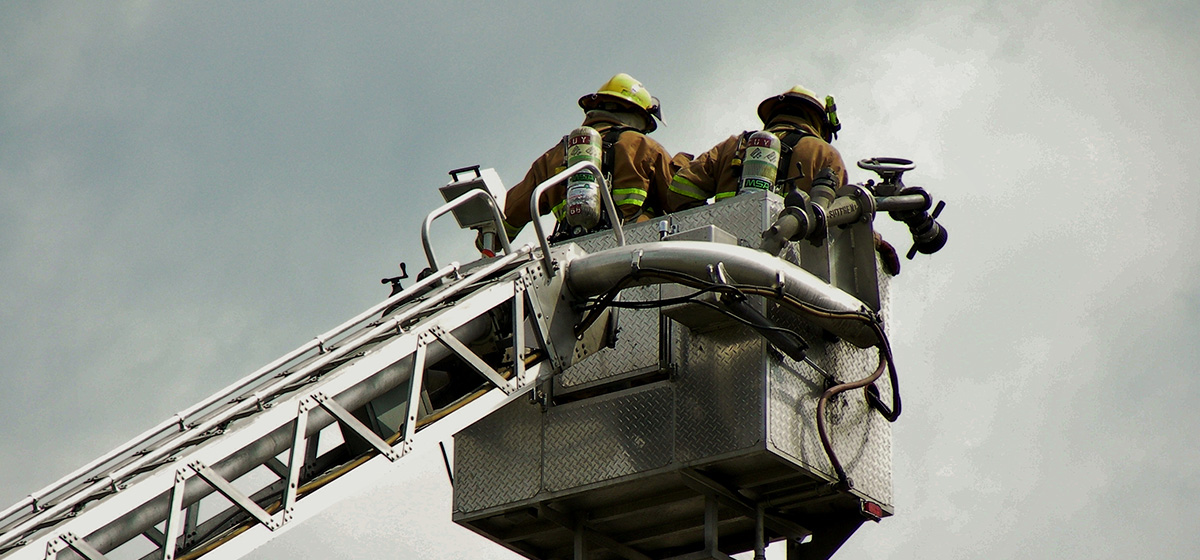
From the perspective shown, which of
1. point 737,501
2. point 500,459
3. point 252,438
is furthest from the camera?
point 500,459

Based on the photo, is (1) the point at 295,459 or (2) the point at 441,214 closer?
(1) the point at 295,459

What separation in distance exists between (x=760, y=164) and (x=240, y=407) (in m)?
4.15

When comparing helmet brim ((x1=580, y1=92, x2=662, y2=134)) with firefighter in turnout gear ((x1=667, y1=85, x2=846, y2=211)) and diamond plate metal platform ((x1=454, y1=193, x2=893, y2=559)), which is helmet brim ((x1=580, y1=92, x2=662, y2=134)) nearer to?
firefighter in turnout gear ((x1=667, y1=85, x2=846, y2=211))

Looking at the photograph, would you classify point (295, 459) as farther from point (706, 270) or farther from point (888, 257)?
point (888, 257)

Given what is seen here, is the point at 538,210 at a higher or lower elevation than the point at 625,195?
lower

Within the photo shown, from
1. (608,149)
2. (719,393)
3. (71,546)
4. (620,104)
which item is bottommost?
(71,546)

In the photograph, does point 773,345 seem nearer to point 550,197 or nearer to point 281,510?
point 550,197

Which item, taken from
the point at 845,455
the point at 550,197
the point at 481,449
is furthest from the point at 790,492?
the point at 550,197

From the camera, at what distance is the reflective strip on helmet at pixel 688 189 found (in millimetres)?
12000

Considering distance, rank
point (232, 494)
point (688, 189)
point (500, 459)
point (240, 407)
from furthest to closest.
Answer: point (688, 189), point (500, 459), point (240, 407), point (232, 494)

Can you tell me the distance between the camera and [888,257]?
1159 cm

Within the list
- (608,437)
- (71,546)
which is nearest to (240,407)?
(71,546)

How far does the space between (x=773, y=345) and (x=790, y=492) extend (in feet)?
3.52

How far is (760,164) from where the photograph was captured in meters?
11.2
